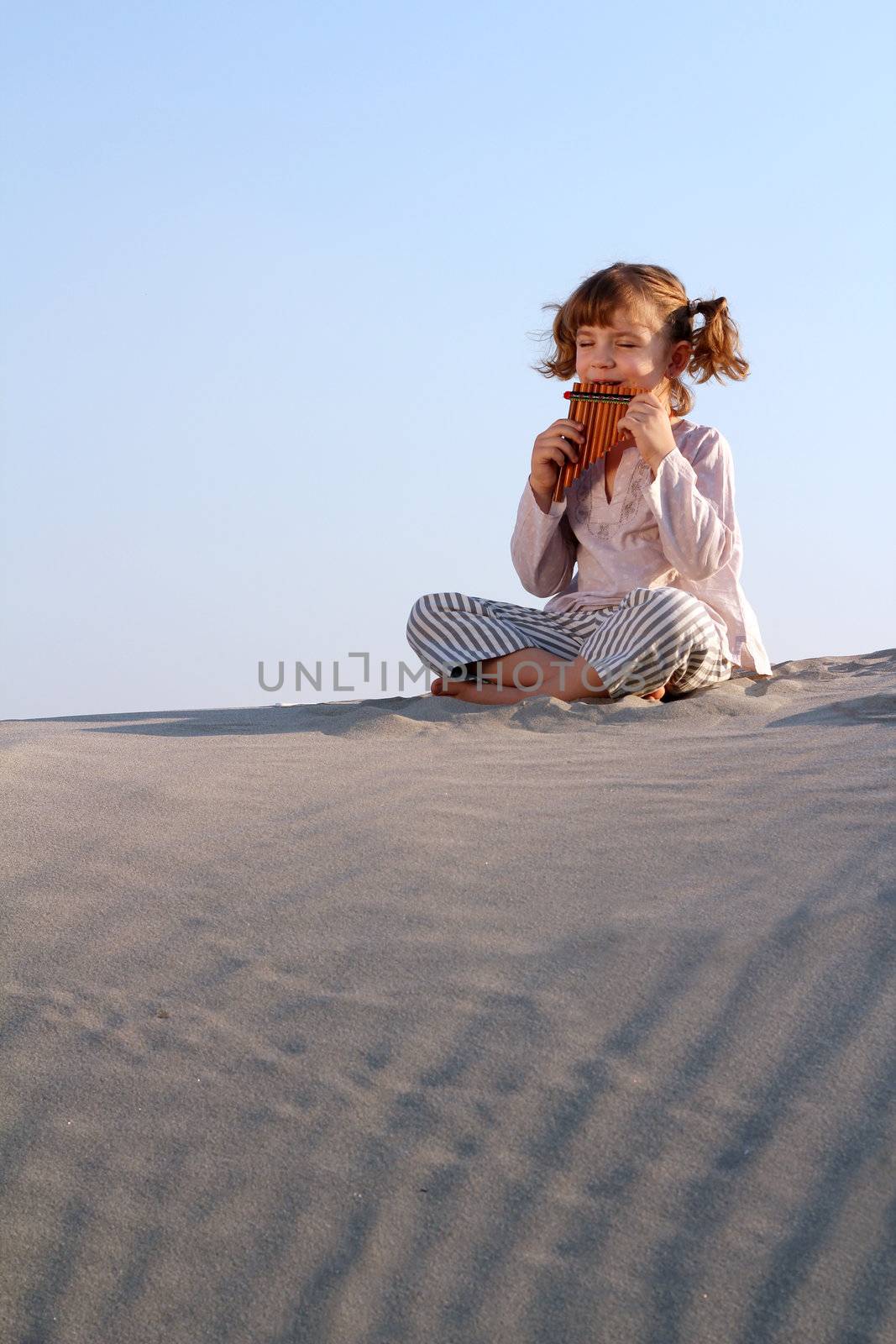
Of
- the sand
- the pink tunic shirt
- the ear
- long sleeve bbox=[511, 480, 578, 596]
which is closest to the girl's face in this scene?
the ear

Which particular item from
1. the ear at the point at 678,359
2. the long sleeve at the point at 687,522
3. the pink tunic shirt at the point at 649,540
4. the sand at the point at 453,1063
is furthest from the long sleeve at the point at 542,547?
the sand at the point at 453,1063

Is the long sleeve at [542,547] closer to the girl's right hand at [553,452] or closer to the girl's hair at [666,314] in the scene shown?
the girl's right hand at [553,452]

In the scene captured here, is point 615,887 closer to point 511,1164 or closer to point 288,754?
point 511,1164

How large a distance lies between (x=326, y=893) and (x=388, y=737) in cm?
137

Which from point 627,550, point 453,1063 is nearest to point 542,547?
point 627,550

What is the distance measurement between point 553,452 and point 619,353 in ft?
1.35

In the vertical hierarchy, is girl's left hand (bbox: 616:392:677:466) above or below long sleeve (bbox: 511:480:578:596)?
above

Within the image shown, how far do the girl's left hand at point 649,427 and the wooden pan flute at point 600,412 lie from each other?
0.07 meters

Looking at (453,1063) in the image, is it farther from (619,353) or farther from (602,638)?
(619,353)

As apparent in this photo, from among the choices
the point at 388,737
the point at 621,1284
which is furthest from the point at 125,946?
the point at 388,737

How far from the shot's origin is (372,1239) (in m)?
1.52

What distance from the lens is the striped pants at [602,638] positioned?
405 cm

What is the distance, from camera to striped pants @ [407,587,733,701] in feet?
13.3

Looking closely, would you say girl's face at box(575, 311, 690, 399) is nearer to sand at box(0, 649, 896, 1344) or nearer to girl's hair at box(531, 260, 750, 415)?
girl's hair at box(531, 260, 750, 415)
